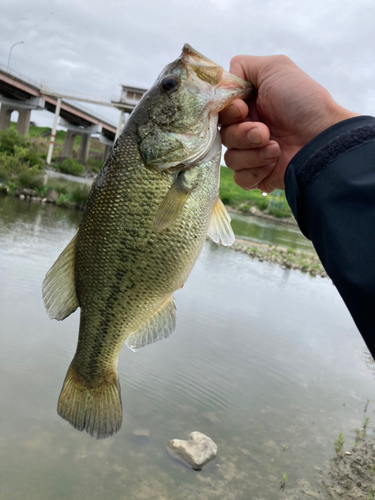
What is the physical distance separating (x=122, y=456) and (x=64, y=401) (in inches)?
117

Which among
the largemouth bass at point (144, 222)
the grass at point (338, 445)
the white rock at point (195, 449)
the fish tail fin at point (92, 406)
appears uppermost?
the largemouth bass at point (144, 222)

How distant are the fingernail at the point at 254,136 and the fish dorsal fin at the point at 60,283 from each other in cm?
110

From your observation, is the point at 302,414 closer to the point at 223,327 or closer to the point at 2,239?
the point at 223,327

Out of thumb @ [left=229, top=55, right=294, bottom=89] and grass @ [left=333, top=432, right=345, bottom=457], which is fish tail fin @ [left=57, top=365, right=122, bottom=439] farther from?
grass @ [left=333, top=432, right=345, bottom=457]

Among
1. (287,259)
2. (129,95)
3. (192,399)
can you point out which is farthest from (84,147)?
(192,399)

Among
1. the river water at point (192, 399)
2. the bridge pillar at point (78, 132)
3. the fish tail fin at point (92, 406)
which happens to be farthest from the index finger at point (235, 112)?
the bridge pillar at point (78, 132)

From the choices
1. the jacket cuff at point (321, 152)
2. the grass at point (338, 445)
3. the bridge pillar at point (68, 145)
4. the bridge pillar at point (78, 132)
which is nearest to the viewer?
the jacket cuff at point (321, 152)

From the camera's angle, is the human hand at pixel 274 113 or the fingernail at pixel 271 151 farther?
the fingernail at pixel 271 151

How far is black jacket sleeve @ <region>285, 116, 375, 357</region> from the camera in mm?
1392

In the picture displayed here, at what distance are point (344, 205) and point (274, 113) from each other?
3.85 feet

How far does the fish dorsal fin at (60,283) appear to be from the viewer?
82.9 inches

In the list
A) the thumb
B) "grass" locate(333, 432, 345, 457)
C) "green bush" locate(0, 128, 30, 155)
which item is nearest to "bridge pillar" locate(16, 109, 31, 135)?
"green bush" locate(0, 128, 30, 155)

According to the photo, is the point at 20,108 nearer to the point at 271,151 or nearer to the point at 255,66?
the point at 255,66

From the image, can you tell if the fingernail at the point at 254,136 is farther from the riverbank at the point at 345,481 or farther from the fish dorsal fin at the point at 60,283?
the riverbank at the point at 345,481
